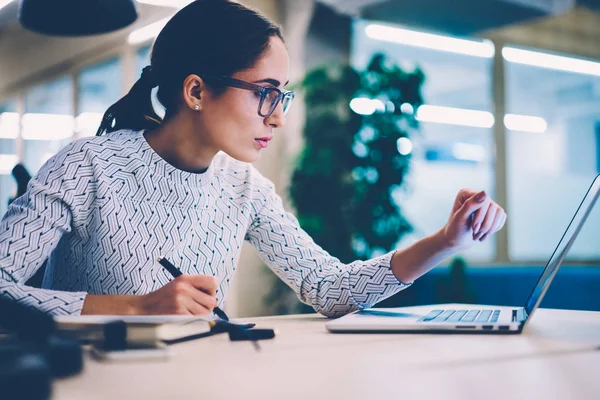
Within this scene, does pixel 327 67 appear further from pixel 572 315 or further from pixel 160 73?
pixel 572 315

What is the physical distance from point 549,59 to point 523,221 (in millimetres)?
1511

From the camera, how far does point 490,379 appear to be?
587mm

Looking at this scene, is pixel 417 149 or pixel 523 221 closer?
pixel 417 149

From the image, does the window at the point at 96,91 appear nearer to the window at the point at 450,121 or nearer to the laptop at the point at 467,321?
the window at the point at 450,121

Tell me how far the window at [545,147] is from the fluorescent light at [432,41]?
22cm

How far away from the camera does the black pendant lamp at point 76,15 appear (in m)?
1.55

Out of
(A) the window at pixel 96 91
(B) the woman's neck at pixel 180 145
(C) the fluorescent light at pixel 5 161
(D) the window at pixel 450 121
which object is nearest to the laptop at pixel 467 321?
(B) the woman's neck at pixel 180 145

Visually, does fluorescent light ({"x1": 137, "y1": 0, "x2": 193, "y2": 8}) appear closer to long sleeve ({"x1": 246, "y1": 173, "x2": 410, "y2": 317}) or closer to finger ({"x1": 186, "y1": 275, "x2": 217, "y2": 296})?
long sleeve ({"x1": 246, "y1": 173, "x2": 410, "y2": 317})

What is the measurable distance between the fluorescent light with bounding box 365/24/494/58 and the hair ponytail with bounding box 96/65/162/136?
3829 mm

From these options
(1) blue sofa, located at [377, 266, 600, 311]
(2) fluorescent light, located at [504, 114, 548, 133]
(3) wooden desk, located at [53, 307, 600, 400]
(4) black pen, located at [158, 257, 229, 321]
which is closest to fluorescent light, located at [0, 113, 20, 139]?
(1) blue sofa, located at [377, 266, 600, 311]

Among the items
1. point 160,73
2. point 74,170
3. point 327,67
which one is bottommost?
point 74,170

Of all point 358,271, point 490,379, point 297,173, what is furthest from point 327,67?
point 490,379

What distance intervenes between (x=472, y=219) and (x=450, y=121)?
14.2ft

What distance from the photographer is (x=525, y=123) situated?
5.45 metres
